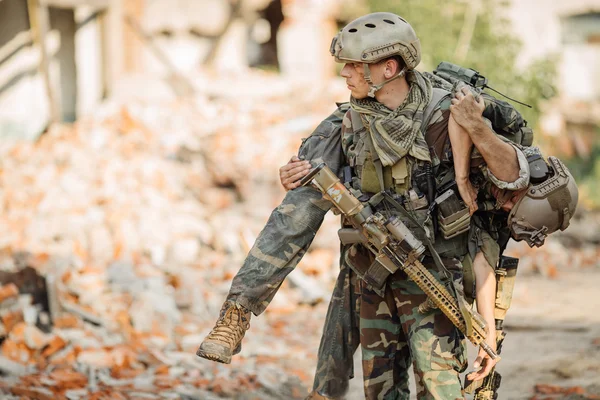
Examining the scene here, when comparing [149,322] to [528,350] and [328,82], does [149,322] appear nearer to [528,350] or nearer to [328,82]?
[528,350]

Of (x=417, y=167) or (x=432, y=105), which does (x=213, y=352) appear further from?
(x=432, y=105)

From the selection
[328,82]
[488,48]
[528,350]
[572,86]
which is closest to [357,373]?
[528,350]

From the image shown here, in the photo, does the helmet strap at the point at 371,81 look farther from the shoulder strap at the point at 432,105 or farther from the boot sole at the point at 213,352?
the boot sole at the point at 213,352

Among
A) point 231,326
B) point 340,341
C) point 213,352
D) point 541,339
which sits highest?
point 541,339

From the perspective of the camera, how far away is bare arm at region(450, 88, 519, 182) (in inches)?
122

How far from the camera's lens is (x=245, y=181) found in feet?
30.8

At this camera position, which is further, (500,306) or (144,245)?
(144,245)

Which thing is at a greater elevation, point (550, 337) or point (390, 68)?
point (550, 337)

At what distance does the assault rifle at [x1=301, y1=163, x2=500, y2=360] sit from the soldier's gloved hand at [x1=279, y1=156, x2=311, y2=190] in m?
0.03

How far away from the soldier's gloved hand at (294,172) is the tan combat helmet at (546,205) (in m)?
0.85

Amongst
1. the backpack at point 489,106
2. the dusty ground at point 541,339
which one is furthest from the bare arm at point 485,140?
the dusty ground at point 541,339

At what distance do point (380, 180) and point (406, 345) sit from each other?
→ 0.79 m

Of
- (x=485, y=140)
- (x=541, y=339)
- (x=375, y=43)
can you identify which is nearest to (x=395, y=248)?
(x=485, y=140)

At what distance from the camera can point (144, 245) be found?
7906 millimetres
